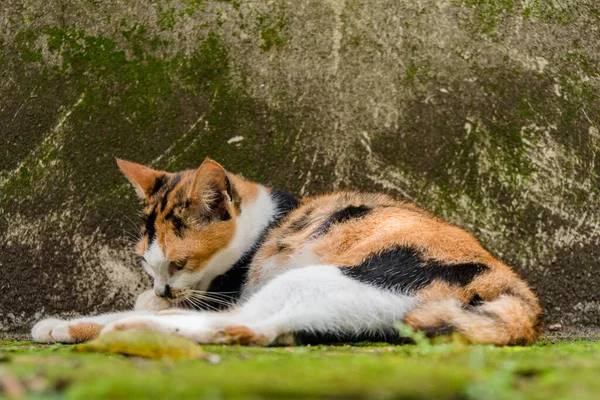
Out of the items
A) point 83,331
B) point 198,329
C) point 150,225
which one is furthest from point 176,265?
point 198,329

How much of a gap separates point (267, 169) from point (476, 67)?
156 centimetres

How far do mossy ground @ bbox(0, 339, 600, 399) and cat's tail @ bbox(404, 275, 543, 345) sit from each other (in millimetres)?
490

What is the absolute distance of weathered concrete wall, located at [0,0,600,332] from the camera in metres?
4.56

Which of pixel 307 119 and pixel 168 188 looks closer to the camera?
pixel 168 188

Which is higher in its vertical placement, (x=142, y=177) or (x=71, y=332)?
(x=142, y=177)

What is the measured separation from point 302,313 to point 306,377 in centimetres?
129

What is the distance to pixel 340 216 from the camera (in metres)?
3.75

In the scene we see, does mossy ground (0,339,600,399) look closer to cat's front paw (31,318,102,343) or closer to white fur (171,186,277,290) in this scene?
cat's front paw (31,318,102,343)

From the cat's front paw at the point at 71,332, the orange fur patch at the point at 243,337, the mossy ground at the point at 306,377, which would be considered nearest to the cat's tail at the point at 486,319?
the mossy ground at the point at 306,377

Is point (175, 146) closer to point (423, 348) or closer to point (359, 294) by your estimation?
point (359, 294)

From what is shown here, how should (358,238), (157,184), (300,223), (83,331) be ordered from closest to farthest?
(358,238) < (83,331) < (300,223) < (157,184)

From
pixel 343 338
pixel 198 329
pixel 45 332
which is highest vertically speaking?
pixel 198 329

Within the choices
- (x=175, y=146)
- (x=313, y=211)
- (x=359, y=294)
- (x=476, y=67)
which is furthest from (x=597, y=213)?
(x=175, y=146)

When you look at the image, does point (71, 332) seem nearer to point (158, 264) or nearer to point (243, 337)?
point (158, 264)
